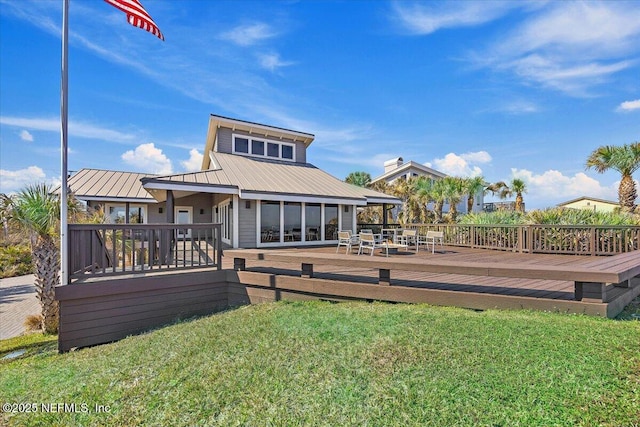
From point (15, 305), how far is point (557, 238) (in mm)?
18691

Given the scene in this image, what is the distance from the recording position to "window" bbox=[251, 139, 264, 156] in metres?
16.0

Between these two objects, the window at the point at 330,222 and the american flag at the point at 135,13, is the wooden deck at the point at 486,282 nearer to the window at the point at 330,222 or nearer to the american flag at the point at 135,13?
the american flag at the point at 135,13

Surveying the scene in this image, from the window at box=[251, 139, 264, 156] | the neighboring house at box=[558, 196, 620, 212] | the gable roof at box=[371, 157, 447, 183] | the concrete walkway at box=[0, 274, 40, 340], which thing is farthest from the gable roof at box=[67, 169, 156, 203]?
the neighboring house at box=[558, 196, 620, 212]

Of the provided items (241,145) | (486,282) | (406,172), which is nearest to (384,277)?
(486,282)

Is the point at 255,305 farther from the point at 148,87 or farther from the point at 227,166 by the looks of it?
the point at 148,87

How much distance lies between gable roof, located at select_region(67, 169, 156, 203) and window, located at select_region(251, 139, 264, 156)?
669 centimetres

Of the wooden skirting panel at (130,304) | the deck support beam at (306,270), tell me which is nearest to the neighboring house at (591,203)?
the deck support beam at (306,270)

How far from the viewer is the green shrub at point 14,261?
52.6ft

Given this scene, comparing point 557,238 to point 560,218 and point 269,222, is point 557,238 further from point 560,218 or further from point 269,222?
point 269,222

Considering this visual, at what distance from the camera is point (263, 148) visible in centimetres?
1628

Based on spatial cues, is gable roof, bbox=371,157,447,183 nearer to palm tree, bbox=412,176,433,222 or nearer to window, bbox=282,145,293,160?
palm tree, bbox=412,176,433,222

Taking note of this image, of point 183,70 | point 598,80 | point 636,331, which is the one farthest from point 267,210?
point 598,80

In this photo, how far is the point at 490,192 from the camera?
31.4m

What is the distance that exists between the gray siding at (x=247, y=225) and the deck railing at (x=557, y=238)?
355 inches
